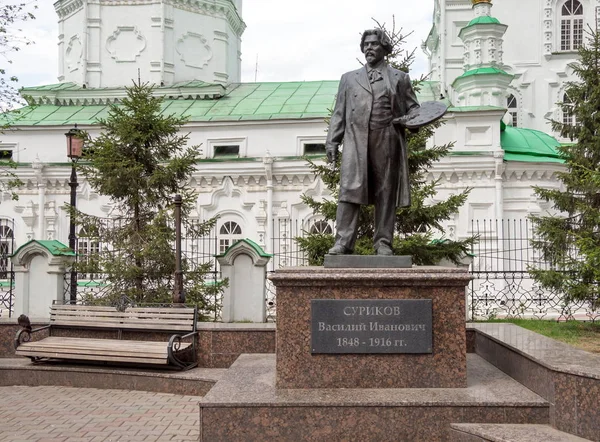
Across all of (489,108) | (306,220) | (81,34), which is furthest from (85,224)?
(81,34)

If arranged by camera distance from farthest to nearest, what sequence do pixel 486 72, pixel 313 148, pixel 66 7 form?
pixel 66 7
pixel 486 72
pixel 313 148

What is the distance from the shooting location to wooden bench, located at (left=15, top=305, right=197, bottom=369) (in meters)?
7.96

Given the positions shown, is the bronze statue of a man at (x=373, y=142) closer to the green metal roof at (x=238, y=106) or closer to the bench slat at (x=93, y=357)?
the bench slat at (x=93, y=357)

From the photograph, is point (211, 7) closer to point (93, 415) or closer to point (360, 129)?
point (360, 129)

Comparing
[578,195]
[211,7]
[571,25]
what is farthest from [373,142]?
[571,25]

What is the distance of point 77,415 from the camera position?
6.78m

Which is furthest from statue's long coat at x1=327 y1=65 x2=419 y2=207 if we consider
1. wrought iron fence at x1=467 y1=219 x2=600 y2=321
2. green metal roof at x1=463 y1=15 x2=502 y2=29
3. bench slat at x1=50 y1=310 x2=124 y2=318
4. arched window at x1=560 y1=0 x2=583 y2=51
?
arched window at x1=560 y1=0 x2=583 y2=51

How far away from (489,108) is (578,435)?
1960cm

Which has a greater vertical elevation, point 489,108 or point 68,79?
point 68,79

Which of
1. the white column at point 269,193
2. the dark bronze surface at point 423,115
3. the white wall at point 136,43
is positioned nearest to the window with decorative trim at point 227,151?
the white column at point 269,193

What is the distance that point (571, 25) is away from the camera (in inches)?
1227

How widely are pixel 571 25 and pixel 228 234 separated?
66.0ft

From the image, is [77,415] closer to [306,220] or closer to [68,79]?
[306,220]

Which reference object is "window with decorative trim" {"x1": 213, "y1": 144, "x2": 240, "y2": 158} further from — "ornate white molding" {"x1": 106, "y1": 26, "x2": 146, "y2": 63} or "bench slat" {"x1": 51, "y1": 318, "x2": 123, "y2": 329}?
"bench slat" {"x1": 51, "y1": 318, "x2": 123, "y2": 329}
